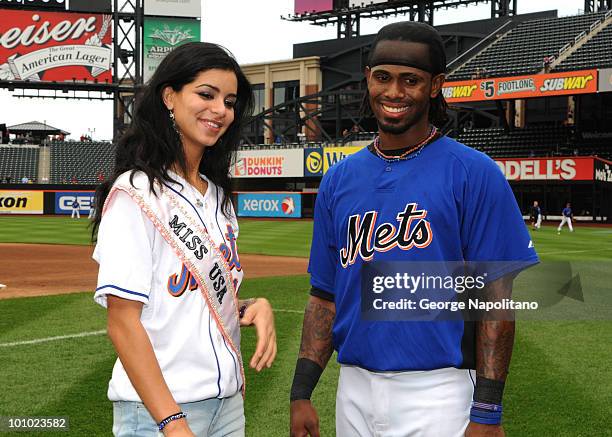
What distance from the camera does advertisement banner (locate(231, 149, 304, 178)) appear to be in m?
50.1

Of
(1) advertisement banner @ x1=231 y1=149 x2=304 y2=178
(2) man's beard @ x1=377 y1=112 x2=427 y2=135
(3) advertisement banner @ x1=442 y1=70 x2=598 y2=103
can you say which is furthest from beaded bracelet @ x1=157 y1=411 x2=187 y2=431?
(1) advertisement banner @ x1=231 y1=149 x2=304 y2=178

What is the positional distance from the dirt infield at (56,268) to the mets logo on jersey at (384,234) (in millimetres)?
11022

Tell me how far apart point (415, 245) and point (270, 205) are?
42369 mm

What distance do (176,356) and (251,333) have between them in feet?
21.7

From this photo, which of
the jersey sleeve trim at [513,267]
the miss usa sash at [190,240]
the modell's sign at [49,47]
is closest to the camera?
the miss usa sash at [190,240]

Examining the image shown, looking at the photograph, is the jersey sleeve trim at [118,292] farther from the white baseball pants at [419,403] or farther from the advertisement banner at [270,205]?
the advertisement banner at [270,205]

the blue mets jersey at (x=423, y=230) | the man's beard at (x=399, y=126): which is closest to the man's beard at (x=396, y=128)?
the man's beard at (x=399, y=126)

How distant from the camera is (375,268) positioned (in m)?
2.65

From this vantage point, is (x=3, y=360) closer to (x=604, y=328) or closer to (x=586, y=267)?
(x=604, y=328)

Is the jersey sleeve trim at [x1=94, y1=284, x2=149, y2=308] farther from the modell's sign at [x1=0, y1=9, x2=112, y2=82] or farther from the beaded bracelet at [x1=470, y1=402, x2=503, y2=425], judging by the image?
the modell's sign at [x1=0, y1=9, x2=112, y2=82]

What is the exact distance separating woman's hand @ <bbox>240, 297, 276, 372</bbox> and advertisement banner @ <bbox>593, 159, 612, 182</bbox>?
38155 millimetres

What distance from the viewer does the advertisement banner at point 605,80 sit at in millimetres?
36750

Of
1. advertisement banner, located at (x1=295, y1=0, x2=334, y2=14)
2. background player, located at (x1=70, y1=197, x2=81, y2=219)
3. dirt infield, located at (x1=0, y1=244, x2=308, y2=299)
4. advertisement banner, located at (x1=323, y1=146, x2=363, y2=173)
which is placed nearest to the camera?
dirt infield, located at (x1=0, y1=244, x2=308, y2=299)

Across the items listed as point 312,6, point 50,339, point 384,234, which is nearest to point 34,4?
point 312,6
